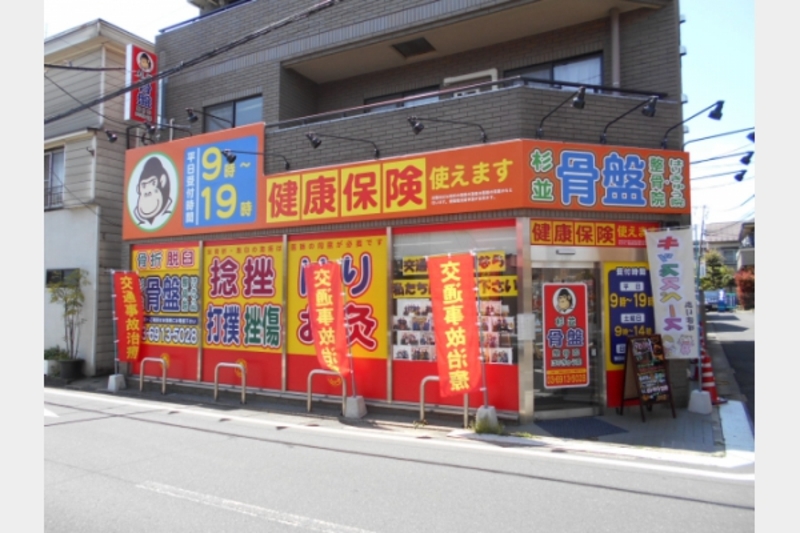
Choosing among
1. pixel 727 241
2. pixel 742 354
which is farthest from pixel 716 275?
pixel 742 354

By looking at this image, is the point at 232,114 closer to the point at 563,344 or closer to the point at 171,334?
the point at 171,334

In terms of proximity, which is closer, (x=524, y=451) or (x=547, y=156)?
(x=524, y=451)

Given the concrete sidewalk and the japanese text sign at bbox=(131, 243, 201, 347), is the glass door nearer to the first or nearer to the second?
the concrete sidewalk

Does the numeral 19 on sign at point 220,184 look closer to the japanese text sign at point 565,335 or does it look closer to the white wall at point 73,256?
the white wall at point 73,256

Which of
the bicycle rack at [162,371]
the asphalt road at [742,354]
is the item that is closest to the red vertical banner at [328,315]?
the bicycle rack at [162,371]

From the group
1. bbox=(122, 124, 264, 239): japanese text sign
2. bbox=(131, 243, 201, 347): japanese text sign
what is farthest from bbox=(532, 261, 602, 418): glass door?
bbox=(131, 243, 201, 347): japanese text sign

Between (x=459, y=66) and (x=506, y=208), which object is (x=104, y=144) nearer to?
(x=459, y=66)

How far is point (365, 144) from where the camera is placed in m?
10.8

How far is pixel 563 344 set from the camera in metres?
9.20

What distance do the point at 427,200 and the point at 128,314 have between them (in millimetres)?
8384

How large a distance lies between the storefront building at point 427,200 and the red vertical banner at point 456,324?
478 millimetres

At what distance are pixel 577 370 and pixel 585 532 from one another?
474 cm

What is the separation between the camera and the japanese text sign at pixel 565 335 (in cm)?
911

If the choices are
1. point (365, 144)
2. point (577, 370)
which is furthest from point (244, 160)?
point (577, 370)
